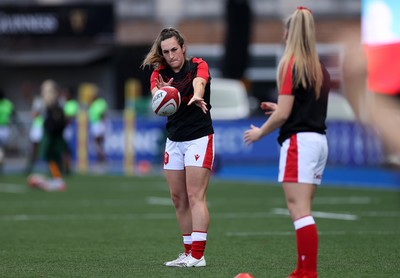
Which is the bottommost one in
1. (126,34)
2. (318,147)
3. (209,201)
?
(209,201)

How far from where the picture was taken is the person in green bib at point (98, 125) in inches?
1282

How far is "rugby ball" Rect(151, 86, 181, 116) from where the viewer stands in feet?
33.8

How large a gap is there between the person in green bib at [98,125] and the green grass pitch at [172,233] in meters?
8.74

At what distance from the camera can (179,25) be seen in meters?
52.8

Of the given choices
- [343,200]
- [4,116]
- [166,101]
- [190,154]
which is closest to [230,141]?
[4,116]

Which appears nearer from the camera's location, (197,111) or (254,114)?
(197,111)

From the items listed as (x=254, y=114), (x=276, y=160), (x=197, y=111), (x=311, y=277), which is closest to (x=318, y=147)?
(x=311, y=277)

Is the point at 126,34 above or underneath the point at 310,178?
above

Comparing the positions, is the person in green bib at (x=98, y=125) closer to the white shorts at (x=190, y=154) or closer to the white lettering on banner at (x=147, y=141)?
the white lettering on banner at (x=147, y=141)

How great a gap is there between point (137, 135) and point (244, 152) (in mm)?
3181

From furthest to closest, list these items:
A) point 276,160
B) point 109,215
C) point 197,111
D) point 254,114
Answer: point 254,114 < point 276,160 < point 109,215 < point 197,111

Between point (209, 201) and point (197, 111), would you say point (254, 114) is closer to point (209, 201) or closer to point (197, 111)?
point (209, 201)

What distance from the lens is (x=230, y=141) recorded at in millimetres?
32031

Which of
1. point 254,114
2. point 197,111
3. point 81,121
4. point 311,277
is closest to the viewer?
point 311,277
